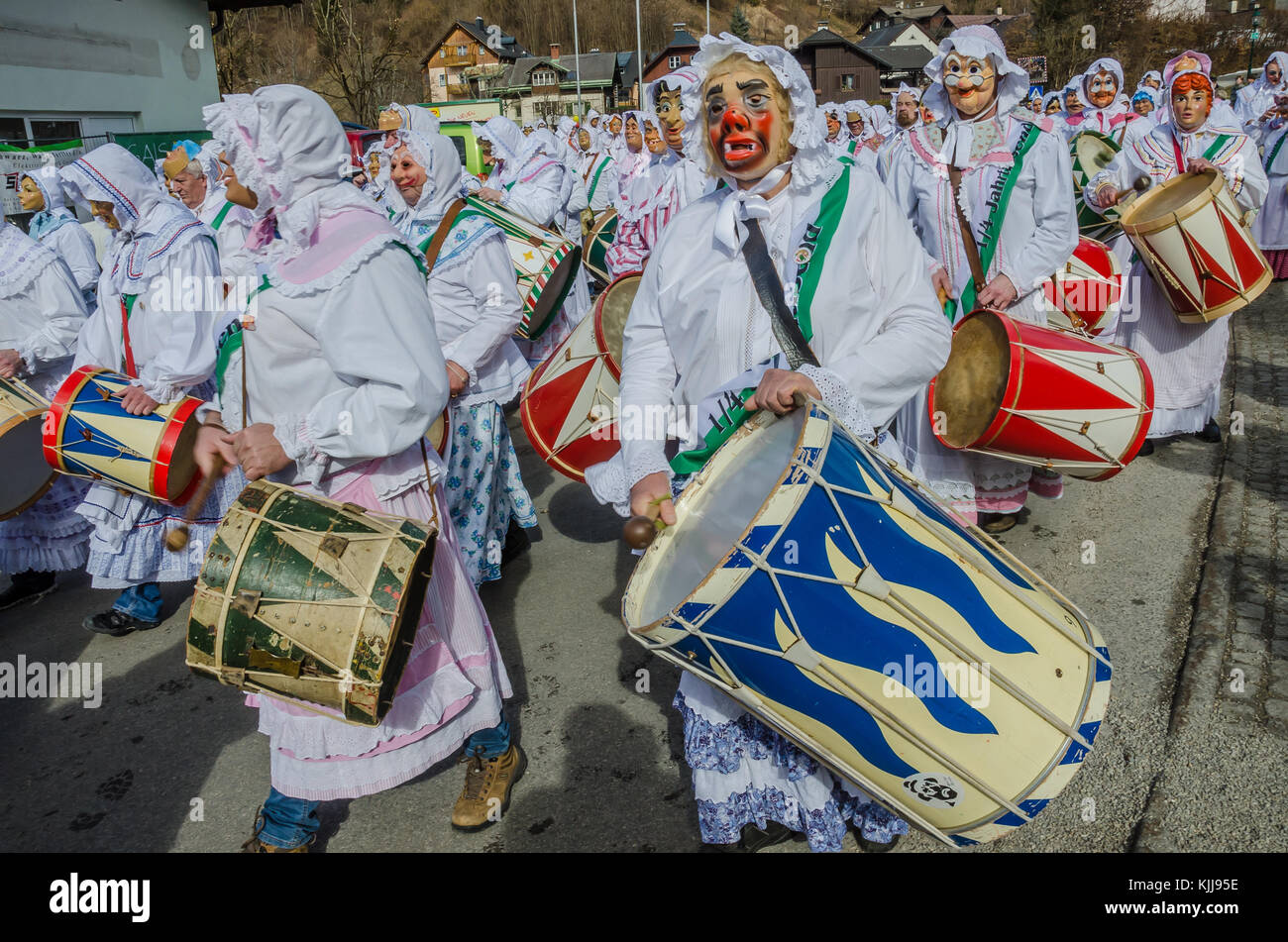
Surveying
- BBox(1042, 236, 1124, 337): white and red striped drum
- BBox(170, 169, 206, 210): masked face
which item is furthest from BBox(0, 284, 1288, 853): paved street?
BBox(170, 169, 206, 210): masked face

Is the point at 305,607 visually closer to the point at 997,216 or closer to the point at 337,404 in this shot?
the point at 337,404

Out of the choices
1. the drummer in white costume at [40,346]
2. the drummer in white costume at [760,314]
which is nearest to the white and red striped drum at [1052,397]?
the drummer in white costume at [760,314]

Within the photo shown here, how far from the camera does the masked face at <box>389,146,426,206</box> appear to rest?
14.3 ft

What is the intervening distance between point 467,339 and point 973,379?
2085mm

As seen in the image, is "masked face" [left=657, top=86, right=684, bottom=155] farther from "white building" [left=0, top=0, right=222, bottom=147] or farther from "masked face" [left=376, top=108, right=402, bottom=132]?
"white building" [left=0, top=0, right=222, bottom=147]

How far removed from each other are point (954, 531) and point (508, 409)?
18.9 ft

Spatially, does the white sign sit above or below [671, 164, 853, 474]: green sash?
above

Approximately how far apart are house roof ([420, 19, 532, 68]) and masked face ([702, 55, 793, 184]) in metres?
71.3

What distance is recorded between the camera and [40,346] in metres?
4.61

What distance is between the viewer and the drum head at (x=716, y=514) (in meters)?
2.07

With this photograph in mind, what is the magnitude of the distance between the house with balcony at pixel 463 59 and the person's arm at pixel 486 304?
66.7 m

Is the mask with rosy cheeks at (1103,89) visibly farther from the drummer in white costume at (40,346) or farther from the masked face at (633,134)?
the drummer in white costume at (40,346)

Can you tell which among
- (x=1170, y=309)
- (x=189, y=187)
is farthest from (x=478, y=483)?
(x=1170, y=309)
